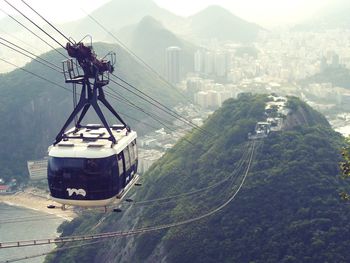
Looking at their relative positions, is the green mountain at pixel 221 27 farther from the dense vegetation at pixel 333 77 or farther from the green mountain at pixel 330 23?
the dense vegetation at pixel 333 77

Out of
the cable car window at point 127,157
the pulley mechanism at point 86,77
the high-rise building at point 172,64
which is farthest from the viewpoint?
the high-rise building at point 172,64

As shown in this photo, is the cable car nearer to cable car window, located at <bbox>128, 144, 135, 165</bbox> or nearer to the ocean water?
cable car window, located at <bbox>128, 144, 135, 165</bbox>

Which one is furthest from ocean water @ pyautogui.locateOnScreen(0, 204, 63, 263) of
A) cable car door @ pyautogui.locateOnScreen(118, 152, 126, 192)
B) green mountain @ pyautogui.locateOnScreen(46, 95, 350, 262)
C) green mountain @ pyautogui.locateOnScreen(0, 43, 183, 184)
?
cable car door @ pyautogui.locateOnScreen(118, 152, 126, 192)

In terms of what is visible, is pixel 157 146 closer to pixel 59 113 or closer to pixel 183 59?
pixel 59 113

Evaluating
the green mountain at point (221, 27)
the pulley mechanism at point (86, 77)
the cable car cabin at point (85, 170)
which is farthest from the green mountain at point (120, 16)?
the cable car cabin at point (85, 170)

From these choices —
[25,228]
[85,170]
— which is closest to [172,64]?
[25,228]

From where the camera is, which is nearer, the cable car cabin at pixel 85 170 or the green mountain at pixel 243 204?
the cable car cabin at pixel 85 170
